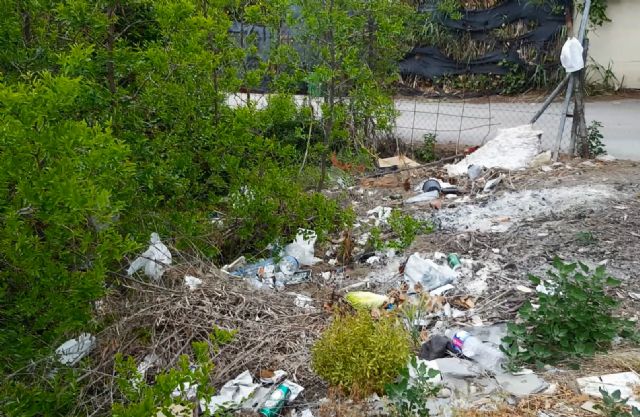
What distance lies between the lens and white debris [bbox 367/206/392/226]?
19.1 ft

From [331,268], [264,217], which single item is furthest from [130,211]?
[331,268]

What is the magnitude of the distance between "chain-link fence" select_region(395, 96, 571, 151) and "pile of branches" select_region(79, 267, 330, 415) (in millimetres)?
4086

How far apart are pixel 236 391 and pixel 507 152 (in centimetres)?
490

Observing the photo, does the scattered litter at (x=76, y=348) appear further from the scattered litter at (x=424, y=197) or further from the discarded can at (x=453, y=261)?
the scattered litter at (x=424, y=197)

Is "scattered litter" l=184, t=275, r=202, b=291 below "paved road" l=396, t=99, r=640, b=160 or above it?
above

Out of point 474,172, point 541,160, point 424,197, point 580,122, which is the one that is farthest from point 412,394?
point 580,122

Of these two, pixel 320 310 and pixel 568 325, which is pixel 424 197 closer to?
pixel 320 310

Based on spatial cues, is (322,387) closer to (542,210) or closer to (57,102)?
(57,102)

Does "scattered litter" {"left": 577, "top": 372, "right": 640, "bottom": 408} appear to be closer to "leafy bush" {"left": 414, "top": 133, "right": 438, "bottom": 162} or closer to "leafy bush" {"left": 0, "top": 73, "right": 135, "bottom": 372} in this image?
"leafy bush" {"left": 0, "top": 73, "right": 135, "bottom": 372}

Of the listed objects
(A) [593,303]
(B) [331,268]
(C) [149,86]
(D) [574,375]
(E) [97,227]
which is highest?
(C) [149,86]

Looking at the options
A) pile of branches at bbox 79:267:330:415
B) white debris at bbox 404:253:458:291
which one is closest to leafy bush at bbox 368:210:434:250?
white debris at bbox 404:253:458:291

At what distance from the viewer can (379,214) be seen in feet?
19.9

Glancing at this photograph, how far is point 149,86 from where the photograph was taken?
12.0 feet

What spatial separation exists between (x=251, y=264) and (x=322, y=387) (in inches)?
66.1
